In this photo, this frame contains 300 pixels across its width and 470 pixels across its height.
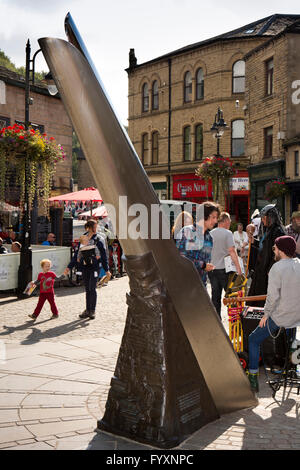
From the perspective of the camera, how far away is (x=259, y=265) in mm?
7008

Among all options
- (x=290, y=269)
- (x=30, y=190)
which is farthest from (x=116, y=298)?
(x=290, y=269)

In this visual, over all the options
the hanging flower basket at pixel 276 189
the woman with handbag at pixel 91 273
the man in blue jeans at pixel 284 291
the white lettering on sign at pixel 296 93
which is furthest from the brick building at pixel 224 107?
the man in blue jeans at pixel 284 291

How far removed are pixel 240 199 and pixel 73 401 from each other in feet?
93.2

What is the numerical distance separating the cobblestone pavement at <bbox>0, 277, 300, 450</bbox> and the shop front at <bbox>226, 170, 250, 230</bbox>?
24.0m

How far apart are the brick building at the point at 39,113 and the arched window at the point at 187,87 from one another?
13.3 meters

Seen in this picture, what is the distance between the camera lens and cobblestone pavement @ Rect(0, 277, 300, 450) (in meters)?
4.31

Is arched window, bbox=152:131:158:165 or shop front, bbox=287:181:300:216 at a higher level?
arched window, bbox=152:131:158:165

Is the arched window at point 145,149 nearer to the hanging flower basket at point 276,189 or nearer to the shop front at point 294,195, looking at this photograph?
the hanging flower basket at point 276,189

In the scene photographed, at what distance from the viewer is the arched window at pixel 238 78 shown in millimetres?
32281

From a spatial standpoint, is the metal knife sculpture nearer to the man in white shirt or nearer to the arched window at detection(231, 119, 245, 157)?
the man in white shirt

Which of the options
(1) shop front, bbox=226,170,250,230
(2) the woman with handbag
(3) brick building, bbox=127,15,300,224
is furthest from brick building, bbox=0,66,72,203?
(1) shop front, bbox=226,170,250,230

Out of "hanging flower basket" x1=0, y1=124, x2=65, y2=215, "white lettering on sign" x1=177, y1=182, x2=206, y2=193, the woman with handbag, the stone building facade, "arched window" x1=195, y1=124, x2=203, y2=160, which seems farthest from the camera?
"white lettering on sign" x1=177, y1=182, x2=206, y2=193

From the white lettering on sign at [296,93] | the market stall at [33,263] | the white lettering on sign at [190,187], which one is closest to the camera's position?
the market stall at [33,263]
